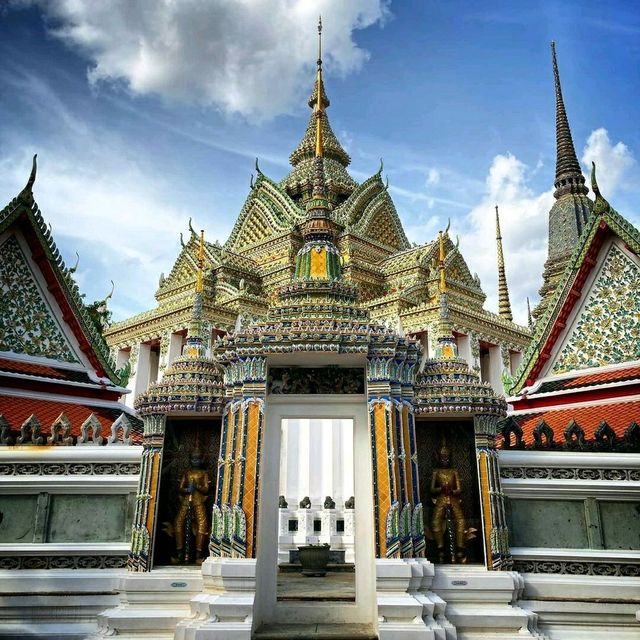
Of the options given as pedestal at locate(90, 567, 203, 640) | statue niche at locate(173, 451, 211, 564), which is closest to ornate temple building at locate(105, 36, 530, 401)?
statue niche at locate(173, 451, 211, 564)

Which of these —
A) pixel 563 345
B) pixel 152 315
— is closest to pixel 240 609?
pixel 563 345

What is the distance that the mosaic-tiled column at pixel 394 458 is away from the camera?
7156 mm

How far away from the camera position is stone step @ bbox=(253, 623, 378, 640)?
6.80 metres

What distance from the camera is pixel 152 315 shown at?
71.3 ft

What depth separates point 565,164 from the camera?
770 inches

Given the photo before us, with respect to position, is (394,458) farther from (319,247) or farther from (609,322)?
(609,322)

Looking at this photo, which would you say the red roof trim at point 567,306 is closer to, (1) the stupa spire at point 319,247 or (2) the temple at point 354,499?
(2) the temple at point 354,499

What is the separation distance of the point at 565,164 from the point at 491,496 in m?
14.5

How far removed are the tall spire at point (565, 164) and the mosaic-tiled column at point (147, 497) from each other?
15.6 metres

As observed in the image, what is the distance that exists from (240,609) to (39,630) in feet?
8.60

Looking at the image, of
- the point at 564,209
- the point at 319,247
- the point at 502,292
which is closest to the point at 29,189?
the point at 319,247

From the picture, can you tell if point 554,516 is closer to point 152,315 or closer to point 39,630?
point 39,630

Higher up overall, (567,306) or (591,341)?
(567,306)

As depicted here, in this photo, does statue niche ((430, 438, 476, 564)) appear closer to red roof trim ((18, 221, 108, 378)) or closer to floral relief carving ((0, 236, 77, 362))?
red roof trim ((18, 221, 108, 378))
